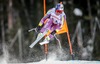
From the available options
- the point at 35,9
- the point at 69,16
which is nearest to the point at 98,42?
the point at 69,16

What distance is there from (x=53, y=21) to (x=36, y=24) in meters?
14.5

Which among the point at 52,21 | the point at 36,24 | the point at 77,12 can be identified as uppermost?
the point at 52,21

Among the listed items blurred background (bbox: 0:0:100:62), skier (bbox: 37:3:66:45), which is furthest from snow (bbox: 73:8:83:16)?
skier (bbox: 37:3:66:45)

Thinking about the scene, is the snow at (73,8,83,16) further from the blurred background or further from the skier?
the skier

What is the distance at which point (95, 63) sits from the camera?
13547mm

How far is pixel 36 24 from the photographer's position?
2820 cm

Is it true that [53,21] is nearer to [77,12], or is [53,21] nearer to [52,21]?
[52,21]

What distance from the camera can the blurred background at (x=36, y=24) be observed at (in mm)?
23578

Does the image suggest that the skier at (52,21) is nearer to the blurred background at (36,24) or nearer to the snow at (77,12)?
the blurred background at (36,24)

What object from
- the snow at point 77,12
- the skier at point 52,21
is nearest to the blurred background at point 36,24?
the snow at point 77,12

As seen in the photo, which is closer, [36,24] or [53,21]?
[53,21]

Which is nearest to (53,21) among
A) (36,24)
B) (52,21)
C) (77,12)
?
(52,21)

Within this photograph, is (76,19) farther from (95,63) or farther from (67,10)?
(95,63)

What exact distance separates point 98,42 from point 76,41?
4.59ft
